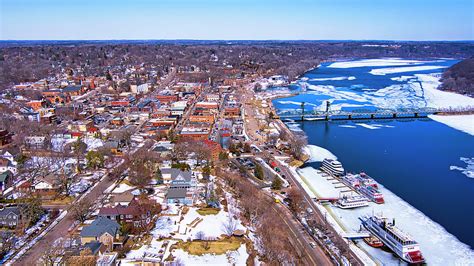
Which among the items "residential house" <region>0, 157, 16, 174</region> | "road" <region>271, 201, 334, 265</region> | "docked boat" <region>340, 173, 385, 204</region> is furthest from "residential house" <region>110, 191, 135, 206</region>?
"docked boat" <region>340, 173, 385, 204</region>

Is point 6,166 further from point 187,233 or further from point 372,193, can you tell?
point 372,193

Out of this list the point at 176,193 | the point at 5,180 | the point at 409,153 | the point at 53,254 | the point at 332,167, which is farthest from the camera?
the point at 409,153

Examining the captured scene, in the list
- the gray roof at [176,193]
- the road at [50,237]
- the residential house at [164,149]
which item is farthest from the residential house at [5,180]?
the gray roof at [176,193]

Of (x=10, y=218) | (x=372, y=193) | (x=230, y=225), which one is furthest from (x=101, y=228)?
(x=372, y=193)

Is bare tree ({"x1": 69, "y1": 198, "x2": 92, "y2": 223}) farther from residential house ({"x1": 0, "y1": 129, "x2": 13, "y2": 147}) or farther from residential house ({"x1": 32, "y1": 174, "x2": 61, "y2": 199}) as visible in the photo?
residential house ({"x1": 0, "y1": 129, "x2": 13, "y2": 147})

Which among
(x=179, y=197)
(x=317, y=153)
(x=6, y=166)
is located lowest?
(x=317, y=153)

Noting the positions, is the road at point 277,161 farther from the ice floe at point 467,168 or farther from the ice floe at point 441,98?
the ice floe at point 441,98

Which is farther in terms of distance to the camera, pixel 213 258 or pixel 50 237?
pixel 50 237
